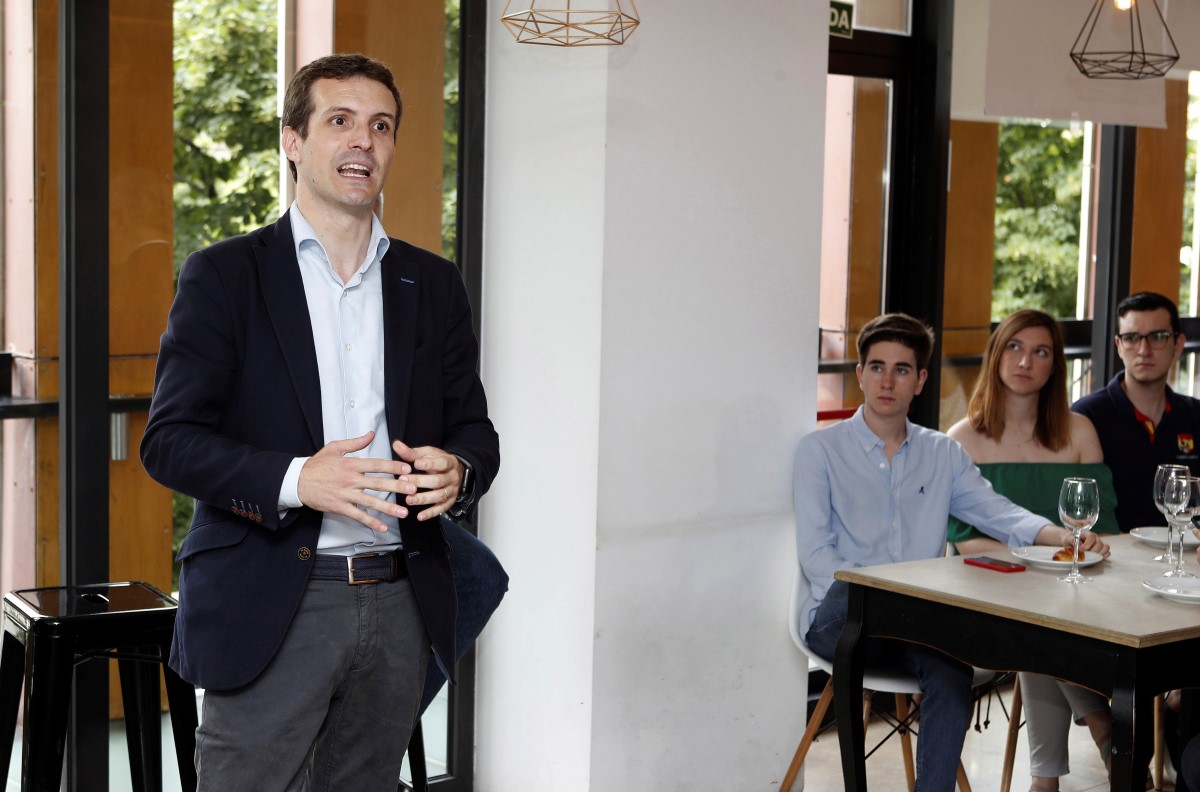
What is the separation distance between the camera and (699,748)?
3.59 meters

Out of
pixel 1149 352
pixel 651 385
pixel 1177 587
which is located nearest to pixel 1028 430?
pixel 1149 352

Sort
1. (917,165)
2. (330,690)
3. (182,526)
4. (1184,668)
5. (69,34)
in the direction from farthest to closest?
(917,165) < (182,526) < (69,34) < (1184,668) < (330,690)

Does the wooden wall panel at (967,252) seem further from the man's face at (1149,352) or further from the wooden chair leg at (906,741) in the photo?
the wooden chair leg at (906,741)

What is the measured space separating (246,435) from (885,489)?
2.05m

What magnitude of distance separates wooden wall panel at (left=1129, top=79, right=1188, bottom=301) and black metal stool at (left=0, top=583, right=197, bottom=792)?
4.28m

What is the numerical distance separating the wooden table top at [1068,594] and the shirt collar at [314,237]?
1458 mm

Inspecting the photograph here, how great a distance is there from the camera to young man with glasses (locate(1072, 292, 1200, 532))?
421 cm

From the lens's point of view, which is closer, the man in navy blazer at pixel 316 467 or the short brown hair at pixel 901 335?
the man in navy blazer at pixel 316 467

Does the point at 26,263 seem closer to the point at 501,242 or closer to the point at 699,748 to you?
the point at 501,242

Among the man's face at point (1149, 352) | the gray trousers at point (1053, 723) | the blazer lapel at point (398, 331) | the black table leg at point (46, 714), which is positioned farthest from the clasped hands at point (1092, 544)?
the black table leg at point (46, 714)

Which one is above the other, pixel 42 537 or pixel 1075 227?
pixel 1075 227

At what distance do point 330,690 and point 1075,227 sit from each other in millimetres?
4315

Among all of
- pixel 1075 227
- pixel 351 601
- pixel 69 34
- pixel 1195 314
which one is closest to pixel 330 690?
pixel 351 601

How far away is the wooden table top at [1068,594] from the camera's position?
2650 millimetres
